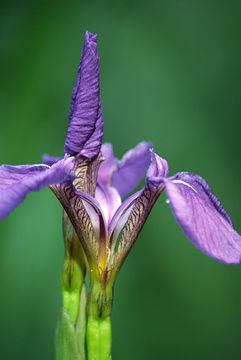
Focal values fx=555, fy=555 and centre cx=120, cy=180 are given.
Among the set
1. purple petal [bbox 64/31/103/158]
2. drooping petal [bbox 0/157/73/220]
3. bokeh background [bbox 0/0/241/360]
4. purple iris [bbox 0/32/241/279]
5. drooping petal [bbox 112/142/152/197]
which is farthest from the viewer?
bokeh background [bbox 0/0/241/360]

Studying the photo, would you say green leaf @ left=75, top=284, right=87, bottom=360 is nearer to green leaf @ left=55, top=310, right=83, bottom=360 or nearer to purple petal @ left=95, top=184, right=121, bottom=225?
green leaf @ left=55, top=310, right=83, bottom=360

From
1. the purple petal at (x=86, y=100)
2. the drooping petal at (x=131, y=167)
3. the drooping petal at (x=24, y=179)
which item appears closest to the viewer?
the drooping petal at (x=24, y=179)

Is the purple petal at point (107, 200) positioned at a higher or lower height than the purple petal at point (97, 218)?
higher

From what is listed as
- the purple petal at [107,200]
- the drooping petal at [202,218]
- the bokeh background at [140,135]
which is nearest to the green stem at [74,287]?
the purple petal at [107,200]

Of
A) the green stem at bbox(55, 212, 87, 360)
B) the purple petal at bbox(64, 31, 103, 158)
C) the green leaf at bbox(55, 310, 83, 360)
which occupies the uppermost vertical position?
the purple petal at bbox(64, 31, 103, 158)

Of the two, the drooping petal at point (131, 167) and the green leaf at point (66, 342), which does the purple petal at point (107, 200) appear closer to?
the drooping petal at point (131, 167)

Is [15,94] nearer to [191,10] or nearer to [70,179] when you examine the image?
[191,10]

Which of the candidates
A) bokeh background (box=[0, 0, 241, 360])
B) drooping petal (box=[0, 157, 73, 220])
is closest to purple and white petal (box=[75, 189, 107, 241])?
drooping petal (box=[0, 157, 73, 220])
